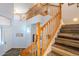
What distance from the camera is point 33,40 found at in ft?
5.19

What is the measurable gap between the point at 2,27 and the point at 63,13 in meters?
0.87

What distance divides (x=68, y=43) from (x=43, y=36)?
382mm

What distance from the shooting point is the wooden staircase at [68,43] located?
1.61m

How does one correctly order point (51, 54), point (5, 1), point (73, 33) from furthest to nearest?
point (73, 33) < point (51, 54) < point (5, 1)

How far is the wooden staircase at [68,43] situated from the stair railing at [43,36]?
0.13 meters

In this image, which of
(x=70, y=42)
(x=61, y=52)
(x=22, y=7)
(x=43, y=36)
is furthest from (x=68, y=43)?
(x=22, y=7)

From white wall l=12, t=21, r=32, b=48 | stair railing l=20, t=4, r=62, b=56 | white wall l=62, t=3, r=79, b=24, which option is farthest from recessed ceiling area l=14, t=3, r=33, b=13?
white wall l=62, t=3, r=79, b=24

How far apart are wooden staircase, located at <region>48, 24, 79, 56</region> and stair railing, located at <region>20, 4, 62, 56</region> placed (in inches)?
5.3

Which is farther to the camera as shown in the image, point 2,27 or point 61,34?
point 61,34

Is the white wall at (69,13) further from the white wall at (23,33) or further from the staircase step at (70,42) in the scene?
the white wall at (23,33)

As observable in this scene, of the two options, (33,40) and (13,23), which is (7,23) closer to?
(13,23)

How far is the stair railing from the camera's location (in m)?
1.57

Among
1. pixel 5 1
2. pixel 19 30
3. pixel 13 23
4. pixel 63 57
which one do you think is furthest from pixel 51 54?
pixel 5 1

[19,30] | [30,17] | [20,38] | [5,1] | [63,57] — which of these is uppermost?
[5,1]
